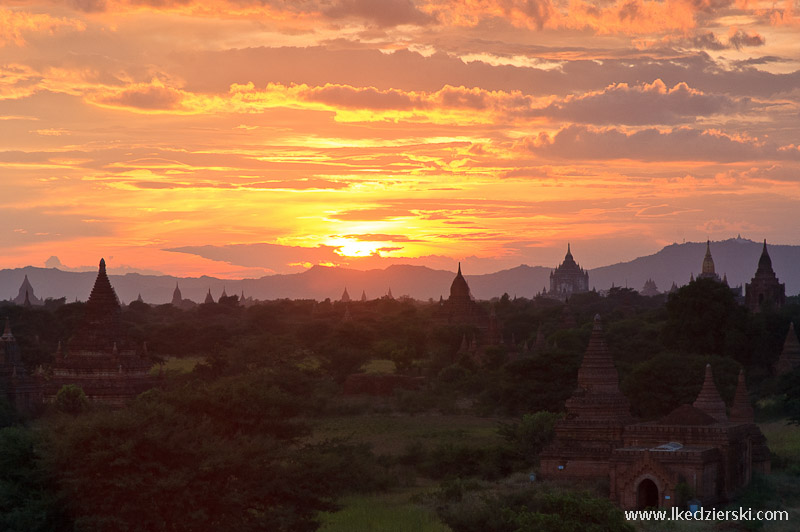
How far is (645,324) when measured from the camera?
335 ft

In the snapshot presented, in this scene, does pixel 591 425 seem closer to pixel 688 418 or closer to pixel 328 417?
pixel 688 418

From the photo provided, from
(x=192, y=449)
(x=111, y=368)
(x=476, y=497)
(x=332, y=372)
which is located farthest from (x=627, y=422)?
(x=332, y=372)

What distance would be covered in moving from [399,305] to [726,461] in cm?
12528

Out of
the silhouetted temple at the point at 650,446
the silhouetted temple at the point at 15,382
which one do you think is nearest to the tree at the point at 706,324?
the silhouetted temple at the point at 650,446

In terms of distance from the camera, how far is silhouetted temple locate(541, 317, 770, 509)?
40500 mm

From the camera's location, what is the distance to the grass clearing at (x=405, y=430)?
5978 cm

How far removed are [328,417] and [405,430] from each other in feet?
25.2

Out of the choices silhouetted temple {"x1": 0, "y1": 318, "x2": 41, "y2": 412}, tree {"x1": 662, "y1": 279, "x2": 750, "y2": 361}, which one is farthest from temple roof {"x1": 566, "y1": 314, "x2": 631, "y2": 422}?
tree {"x1": 662, "y1": 279, "x2": 750, "y2": 361}

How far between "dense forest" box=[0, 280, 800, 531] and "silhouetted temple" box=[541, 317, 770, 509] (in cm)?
258

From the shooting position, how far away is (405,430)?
65.8 meters

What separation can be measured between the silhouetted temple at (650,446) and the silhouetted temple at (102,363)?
84.4 feet

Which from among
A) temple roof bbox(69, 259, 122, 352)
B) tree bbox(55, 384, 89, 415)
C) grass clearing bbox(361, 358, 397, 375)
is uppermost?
temple roof bbox(69, 259, 122, 352)

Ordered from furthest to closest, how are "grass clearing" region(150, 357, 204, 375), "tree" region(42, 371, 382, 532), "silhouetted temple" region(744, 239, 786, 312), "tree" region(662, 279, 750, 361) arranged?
"silhouetted temple" region(744, 239, 786, 312) < "grass clearing" region(150, 357, 204, 375) < "tree" region(662, 279, 750, 361) < "tree" region(42, 371, 382, 532)

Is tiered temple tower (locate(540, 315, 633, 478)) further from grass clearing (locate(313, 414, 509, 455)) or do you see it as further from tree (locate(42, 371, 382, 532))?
tree (locate(42, 371, 382, 532))
